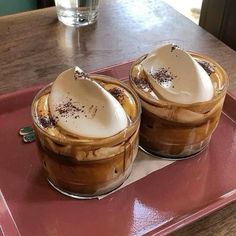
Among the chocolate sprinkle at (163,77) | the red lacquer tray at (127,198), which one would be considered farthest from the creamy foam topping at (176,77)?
the red lacquer tray at (127,198)

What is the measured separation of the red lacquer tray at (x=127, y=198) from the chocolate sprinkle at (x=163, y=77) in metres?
0.11

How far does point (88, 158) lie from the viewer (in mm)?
490

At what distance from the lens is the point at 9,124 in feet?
2.15

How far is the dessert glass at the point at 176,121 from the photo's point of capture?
1.78 ft

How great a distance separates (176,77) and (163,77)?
0.06 feet

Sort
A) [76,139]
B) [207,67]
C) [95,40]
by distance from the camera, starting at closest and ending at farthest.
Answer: [76,139]
[207,67]
[95,40]

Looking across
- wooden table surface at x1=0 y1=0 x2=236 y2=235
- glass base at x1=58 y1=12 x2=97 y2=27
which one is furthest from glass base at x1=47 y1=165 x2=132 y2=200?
glass base at x1=58 y1=12 x2=97 y2=27

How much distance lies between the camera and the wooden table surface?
2.61ft

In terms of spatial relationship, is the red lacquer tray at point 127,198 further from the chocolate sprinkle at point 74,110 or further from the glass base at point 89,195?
the chocolate sprinkle at point 74,110

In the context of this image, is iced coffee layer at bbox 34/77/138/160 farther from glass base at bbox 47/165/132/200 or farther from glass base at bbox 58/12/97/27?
glass base at bbox 58/12/97/27

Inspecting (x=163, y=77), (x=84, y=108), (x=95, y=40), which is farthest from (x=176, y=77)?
(x=95, y=40)

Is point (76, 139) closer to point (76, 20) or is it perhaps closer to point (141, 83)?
point (141, 83)

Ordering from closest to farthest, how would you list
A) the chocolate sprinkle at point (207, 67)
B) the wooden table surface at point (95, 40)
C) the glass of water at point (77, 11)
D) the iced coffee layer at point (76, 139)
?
the iced coffee layer at point (76, 139) → the chocolate sprinkle at point (207, 67) → the wooden table surface at point (95, 40) → the glass of water at point (77, 11)

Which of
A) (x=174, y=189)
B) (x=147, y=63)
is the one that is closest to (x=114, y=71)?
(x=147, y=63)
